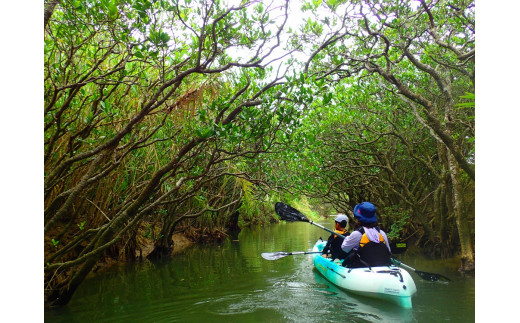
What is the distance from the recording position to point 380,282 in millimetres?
6109

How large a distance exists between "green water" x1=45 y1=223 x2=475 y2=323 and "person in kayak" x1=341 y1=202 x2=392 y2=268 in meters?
0.76

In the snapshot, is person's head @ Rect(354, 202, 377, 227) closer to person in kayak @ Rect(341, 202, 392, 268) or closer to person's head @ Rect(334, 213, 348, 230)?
person in kayak @ Rect(341, 202, 392, 268)

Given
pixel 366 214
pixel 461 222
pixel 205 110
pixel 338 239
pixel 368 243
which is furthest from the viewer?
pixel 338 239

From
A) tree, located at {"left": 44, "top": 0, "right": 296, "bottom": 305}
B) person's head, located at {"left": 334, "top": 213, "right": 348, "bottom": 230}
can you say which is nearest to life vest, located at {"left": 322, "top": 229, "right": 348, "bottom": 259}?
person's head, located at {"left": 334, "top": 213, "right": 348, "bottom": 230}

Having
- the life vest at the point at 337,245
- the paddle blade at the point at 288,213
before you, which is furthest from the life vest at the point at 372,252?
the paddle blade at the point at 288,213

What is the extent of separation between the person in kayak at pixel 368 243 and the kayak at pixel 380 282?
21cm

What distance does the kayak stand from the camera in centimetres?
577

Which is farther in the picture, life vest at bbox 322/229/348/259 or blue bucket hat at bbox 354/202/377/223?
life vest at bbox 322/229/348/259

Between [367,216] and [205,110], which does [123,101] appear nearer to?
[205,110]

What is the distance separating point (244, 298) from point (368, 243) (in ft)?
8.70

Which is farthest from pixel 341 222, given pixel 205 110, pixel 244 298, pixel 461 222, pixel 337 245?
pixel 205 110

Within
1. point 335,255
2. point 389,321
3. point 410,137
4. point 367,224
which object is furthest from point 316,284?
point 410,137

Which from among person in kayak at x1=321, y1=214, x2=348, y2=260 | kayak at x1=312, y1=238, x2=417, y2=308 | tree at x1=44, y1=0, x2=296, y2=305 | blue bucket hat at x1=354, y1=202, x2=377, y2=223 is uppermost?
tree at x1=44, y1=0, x2=296, y2=305

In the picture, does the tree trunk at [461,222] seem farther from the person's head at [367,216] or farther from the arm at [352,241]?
the arm at [352,241]
